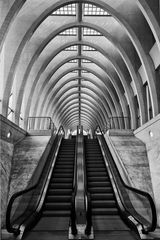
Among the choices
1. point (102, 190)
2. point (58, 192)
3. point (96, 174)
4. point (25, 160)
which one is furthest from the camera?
point (25, 160)

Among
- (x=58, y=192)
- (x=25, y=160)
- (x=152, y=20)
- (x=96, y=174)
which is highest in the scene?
(x=152, y=20)

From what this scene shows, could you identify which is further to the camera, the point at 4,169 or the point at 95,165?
the point at 95,165

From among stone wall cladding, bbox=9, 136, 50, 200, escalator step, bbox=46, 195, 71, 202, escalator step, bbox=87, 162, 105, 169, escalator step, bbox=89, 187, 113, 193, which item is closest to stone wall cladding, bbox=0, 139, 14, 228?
stone wall cladding, bbox=9, 136, 50, 200

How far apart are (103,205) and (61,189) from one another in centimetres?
183

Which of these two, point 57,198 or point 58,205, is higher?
point 57,198

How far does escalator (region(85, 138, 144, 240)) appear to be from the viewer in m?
6.06

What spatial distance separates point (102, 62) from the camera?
90.1ft

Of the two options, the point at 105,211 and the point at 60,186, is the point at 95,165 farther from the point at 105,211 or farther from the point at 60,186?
the point at 105,211

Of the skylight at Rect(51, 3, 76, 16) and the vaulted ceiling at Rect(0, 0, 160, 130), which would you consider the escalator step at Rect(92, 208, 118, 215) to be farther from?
the skylight at Rect(51, 3, 76, 16)

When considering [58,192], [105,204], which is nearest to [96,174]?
[58,192]

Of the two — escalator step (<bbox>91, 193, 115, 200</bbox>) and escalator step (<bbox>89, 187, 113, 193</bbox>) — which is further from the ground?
escalator step (<bbox>89, 187, 113, 193</bbox>)

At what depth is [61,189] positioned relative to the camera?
9.28 m

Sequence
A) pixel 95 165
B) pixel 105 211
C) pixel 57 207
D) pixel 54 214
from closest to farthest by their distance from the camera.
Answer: pixel 54 214 → pixel 105 211 → pixel 57 207 → pixel 95 165

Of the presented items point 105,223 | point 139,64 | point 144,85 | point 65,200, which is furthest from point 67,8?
point 105,223
